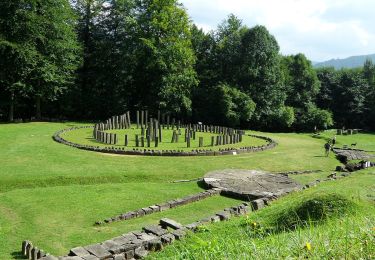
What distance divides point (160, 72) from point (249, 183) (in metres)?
28.6

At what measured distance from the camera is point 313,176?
860 inches

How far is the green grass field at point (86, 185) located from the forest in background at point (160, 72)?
48.9ft

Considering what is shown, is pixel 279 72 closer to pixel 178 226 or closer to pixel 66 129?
pixel 66 129

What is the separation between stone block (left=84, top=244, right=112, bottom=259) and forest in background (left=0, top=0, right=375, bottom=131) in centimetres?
3341

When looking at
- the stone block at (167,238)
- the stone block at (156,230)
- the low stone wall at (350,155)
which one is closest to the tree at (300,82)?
the low stone wall at (350,155)

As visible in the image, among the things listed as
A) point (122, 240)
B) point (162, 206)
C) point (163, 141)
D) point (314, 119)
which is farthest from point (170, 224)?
point (314, 119)

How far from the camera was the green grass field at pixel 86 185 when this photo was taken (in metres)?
12.5

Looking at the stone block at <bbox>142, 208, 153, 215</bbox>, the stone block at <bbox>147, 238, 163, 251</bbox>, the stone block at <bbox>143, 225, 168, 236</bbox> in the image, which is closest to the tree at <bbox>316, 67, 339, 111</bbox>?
the stone block at <bbox>142, 208, 153, 215</bbox>

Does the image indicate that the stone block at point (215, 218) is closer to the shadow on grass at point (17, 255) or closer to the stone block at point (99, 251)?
the stone block at point (99, 251)

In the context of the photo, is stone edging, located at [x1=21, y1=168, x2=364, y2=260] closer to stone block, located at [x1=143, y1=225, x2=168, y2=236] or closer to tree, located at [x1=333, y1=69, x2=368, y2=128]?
stone block, located at [x1=143, y1=225, x2=168, y2=236]

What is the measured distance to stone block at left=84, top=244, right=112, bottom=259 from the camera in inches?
364

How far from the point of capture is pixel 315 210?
401 inches

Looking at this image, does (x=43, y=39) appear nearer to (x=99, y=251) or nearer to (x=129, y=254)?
(x=99, y=251)

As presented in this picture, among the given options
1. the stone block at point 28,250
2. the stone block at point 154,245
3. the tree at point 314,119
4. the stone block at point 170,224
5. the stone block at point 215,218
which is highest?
the tree at point 314,119
